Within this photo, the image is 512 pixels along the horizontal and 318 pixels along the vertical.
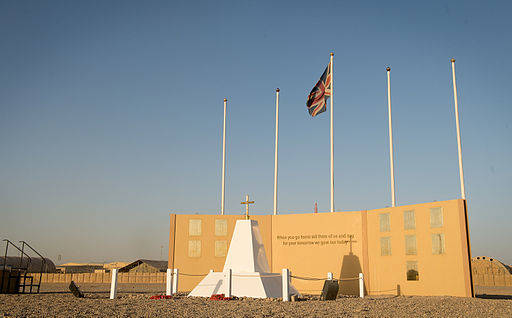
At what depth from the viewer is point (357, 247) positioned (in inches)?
888

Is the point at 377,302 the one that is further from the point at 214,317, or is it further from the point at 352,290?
the point at 214,317

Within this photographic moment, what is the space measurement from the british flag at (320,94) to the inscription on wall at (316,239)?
711 cm

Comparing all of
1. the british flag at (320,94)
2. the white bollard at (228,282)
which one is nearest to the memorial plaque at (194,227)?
the white bollard at (228,282)

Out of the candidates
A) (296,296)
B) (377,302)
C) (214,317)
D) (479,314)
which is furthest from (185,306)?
(479,314)

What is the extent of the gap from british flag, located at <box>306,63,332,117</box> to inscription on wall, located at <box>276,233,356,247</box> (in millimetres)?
7110

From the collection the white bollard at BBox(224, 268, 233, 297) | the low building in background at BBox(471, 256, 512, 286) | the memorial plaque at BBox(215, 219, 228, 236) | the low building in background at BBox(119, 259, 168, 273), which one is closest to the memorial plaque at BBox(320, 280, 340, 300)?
the white bollard at BBox(224, 268, 233, 297)

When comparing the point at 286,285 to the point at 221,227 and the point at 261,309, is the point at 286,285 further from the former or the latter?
the point at 221,227

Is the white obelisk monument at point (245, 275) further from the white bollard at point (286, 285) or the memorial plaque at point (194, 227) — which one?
the memorial plaque at point (194, 227)

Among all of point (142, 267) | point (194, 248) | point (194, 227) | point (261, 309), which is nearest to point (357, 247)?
point (194, 248)

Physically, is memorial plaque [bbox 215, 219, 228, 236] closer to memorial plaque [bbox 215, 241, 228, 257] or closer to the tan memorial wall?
the tan memorial wall

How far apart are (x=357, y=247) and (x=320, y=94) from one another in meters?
8.99

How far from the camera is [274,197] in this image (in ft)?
85.3

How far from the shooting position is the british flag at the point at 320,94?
25.3 metres

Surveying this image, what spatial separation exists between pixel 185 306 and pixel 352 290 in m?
10.4
